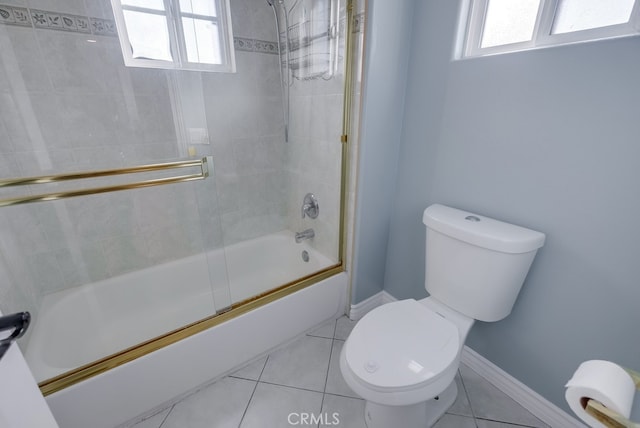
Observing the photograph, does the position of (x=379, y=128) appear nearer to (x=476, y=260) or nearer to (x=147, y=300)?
(x=476, y=260)

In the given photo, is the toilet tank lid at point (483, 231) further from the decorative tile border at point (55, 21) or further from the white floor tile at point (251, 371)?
the decorative tile border at point (55, 21)

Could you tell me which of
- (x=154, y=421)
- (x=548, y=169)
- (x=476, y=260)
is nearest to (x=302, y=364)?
(x=154, y=421)

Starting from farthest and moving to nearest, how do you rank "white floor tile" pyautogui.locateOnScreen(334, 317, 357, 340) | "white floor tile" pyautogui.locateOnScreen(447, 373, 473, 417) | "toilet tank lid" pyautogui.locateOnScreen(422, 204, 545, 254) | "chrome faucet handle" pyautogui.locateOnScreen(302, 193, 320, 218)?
"chrome faucet handle" pyautogui.locateOnScreen(302, 193, 320, 218), "white floor tile" pyautogui.locateOnScreen(334, 317, 357, 340), "white floor tile" pyautogui.locateOnScreen(447, 373, 473, 417), "toilet tank lid" pyautogui.locateOnScreen(422, 204, 545, 254)

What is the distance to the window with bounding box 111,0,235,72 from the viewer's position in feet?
4.46

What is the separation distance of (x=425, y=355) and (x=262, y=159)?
60.0 inches

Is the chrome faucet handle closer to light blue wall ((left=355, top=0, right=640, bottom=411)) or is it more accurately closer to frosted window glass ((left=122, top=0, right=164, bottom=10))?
light blue wall ((left=355, top=0, right=640, bottom=411))

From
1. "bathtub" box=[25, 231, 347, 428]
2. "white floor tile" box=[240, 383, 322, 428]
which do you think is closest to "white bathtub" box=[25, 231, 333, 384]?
"bathtub" box=[25, 231, 347, 428]

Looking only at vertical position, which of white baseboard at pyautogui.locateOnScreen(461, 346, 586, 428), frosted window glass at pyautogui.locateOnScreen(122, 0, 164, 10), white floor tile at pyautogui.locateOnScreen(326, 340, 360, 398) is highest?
frosted window glass at pyautogui.locateOnScreen(122, 0, 164, 10)

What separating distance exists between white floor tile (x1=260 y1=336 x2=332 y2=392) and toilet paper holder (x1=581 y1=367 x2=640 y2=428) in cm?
104

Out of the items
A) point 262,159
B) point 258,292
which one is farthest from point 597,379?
point 262,159

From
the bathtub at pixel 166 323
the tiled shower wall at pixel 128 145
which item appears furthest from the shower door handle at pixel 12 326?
the tiled shower wall at pixel 128 145

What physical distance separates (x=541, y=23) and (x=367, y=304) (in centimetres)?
155

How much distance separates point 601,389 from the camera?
0.53 m

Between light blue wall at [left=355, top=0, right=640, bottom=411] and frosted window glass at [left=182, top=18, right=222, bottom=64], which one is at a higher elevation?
frosted window glass at [left=182, top=18, right=222, bottom=64]
